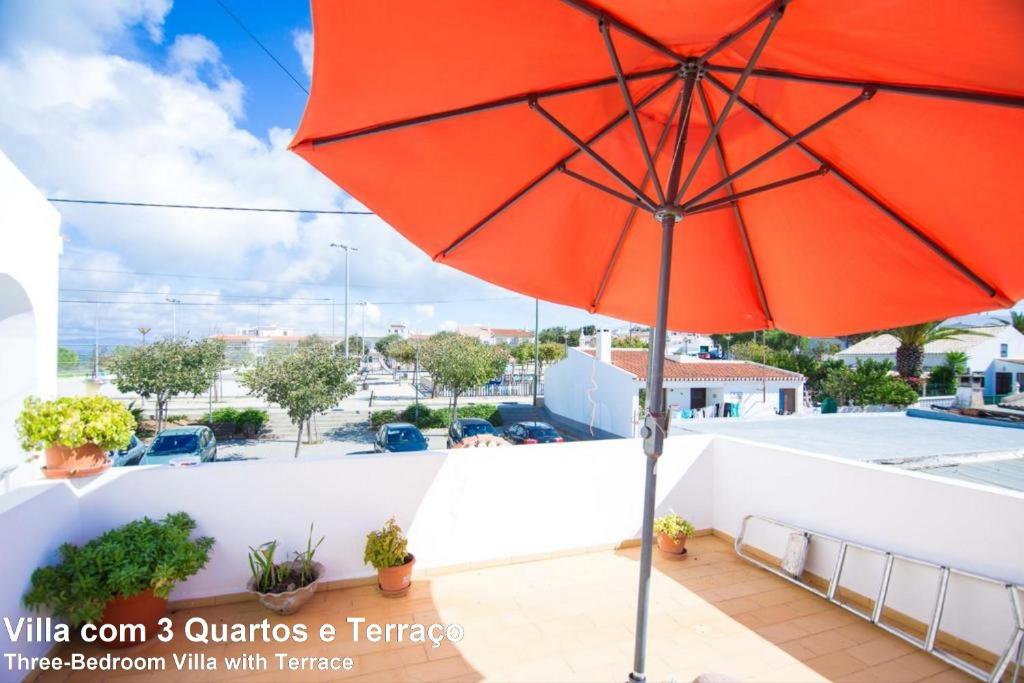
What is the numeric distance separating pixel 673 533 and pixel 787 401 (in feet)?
65.3

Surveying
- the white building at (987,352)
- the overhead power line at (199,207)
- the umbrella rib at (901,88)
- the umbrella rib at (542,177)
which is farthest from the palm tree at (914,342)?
the umbrella rib at (542,177)

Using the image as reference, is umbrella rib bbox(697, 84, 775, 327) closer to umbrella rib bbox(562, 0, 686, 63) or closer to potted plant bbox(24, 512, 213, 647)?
umbrella rib bbox(562, 0, 686, 63)

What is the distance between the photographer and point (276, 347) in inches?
710

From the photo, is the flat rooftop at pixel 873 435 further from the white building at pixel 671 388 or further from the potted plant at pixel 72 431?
the white building at pixel 671 388

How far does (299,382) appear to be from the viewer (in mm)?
15914

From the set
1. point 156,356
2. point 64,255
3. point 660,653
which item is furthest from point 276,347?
point 660,653

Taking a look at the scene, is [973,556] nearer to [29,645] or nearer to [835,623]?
[835,623]

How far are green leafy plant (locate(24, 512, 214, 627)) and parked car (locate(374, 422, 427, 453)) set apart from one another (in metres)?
8.01

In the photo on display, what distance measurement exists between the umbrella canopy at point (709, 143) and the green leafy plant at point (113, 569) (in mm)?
2206

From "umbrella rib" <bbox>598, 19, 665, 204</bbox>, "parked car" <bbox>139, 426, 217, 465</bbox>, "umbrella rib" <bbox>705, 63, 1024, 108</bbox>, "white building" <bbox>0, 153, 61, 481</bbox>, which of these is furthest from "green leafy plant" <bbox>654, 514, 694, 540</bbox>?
"parked car" <bbox>139, 426, 217, 465</bbox>

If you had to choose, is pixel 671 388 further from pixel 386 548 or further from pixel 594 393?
pixel 386 548

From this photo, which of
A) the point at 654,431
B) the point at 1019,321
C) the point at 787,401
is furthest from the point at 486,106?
the point at 1019,321

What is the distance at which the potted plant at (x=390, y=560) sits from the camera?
3162 mm

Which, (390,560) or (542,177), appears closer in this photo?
(542,177)
